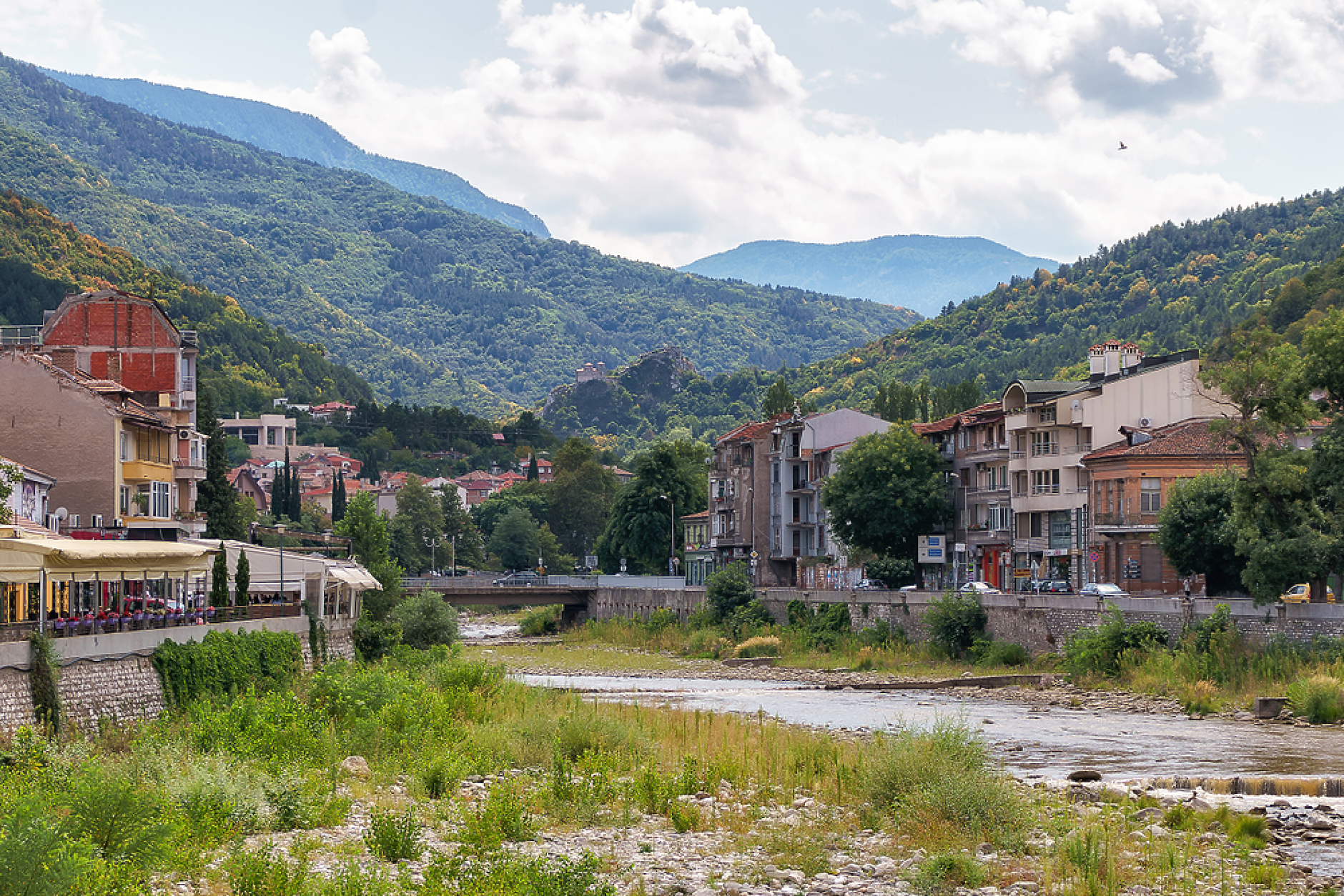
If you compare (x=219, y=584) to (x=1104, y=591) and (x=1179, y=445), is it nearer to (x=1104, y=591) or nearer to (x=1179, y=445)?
(x=1104, y=591)

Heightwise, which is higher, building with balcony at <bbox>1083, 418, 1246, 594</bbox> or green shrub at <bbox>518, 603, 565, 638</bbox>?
building with balcony at <bbox>1083, 418, 1246, 594</bbox>

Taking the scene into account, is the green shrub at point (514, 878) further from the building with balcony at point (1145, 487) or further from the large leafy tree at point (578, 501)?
the large leafy tree at point (578, 501)

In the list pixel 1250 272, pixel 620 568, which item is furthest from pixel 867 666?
pixel 1250 272

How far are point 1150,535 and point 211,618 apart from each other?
47.3m

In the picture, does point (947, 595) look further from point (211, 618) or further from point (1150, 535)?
point (211, 618)

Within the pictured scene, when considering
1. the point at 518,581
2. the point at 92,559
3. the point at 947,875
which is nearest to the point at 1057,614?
the point at 92,559

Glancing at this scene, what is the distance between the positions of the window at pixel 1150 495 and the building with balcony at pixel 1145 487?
0.12 ft

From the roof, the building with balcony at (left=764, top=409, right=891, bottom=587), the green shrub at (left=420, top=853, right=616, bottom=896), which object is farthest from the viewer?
the building with balcony at (left=764, top=409, right=891, bottom=587)

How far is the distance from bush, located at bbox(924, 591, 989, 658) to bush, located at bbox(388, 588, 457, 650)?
24217 millimetres

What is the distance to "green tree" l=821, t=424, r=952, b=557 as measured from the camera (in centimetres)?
9612

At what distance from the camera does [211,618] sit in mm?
47188

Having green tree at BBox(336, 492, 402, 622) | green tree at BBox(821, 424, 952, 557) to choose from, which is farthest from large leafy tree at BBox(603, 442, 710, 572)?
green tree at BBox(336, 492, 402, 622)

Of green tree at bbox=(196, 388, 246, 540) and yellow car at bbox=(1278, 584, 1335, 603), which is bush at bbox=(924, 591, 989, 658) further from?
green tree at bbox=(196, 388, 246, 540)

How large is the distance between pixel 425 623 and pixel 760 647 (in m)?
20.8
